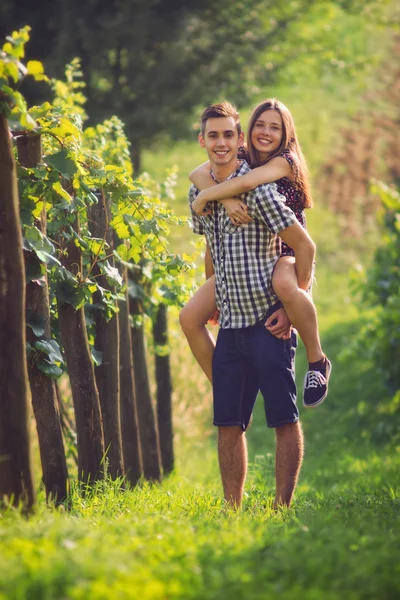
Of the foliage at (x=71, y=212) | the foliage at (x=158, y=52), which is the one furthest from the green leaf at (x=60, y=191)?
the foliage at (x=158, y=52)

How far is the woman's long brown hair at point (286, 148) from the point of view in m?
4.84

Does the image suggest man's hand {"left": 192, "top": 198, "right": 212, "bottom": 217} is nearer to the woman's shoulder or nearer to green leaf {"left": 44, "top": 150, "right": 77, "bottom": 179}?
the woman's shoulder

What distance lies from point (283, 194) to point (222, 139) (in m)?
0.43

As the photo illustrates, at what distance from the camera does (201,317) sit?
508cm

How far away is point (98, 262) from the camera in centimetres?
516

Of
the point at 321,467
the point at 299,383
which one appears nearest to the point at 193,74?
the point at 299,383

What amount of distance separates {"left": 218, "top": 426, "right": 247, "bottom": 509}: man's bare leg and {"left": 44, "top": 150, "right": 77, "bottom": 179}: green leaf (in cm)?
155

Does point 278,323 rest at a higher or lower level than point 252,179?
lower

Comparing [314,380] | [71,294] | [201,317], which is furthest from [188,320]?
[314,380]

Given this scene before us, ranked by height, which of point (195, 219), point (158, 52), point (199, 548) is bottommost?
point (199, 548)

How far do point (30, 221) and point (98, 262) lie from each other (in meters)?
0.64

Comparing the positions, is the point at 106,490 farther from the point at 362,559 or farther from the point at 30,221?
the point at 362,559

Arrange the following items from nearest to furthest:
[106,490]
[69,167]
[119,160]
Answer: [69,167]
[106,490]
[119,160]

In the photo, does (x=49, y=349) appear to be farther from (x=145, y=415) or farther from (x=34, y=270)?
(x=145, y=415)
